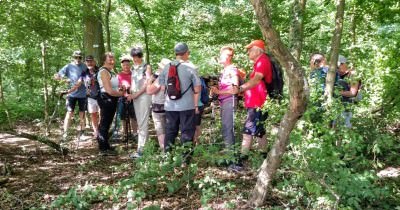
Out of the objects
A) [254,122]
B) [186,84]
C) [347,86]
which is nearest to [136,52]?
[186,84]

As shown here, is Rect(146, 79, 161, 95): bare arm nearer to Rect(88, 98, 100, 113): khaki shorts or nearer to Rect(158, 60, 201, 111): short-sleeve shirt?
Rect(158, 60, 201, 111): short-sleeve shirt

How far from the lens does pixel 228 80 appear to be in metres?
5.52

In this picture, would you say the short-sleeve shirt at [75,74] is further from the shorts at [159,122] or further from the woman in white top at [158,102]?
the shorts at [159,122]

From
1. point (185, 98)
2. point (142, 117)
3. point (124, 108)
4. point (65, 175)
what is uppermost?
point (185, 98)

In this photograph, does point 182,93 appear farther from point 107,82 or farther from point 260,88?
point 107,82

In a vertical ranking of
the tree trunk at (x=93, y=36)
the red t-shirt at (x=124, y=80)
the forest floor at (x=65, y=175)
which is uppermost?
the tree trunk at (x=93, y=36)

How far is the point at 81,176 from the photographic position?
18.5ft

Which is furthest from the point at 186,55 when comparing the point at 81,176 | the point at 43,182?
the point at 43,182

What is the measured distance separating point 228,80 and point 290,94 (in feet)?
6.43

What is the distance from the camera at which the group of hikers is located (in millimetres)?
5367

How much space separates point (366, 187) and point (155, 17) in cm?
1022

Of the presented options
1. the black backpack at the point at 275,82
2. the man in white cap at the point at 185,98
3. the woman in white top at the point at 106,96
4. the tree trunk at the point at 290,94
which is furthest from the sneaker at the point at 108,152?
the tree trunk at the point at 290,94

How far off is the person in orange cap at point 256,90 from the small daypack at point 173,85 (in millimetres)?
878

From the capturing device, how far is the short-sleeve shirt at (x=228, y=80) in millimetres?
5441
